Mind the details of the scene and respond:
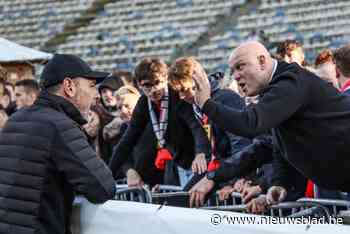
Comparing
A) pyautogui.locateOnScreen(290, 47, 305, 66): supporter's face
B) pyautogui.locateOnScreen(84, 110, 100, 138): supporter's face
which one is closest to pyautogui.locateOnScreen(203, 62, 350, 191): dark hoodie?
pyautogui.locateOnScreen(290, 47, 305, 66): supporter's face

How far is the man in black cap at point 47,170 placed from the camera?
4480 millimetres

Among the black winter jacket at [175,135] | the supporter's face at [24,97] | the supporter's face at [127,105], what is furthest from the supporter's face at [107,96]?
the black winter jacket at [175,135]

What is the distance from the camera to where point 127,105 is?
7895mm

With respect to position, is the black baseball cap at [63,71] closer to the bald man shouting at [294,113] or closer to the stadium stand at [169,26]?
the bald man shouting at [294,113]

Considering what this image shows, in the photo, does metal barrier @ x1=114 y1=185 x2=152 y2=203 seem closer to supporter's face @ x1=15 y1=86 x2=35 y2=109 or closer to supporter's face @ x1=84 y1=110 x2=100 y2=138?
supporter's face @ x1=84 y1=110 x2=100 y2=138

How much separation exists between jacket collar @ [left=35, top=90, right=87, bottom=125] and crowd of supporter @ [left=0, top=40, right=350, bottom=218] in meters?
0.81

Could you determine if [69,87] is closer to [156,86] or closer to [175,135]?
[156,86]

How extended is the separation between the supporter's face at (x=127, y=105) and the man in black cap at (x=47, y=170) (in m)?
3.15

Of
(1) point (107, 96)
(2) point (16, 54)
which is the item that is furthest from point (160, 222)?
(2) point (16, 54)

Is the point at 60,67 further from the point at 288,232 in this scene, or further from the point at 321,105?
the point at 288,232

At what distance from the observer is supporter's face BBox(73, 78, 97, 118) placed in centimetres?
480

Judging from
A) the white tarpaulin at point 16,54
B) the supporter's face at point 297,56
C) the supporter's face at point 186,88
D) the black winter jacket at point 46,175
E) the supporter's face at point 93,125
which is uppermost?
the white tarpaulin at point 16,54

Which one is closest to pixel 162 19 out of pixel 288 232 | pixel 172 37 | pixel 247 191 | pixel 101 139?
pixel 172 37

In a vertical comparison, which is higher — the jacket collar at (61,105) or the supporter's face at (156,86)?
the supporter's face at (156,86)
